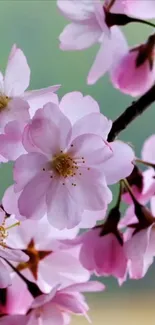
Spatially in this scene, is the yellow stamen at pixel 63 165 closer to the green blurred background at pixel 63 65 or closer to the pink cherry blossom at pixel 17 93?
the pink cherry blossom at pixel 17 93

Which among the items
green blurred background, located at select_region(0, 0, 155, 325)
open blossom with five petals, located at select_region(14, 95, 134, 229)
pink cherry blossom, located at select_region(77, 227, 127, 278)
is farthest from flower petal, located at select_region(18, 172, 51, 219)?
green blurred background, located at select_region(0, 0, 155, 325)

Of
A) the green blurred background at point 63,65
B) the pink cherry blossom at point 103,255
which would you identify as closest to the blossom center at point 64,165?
the pink cherry blossom at point 103,255

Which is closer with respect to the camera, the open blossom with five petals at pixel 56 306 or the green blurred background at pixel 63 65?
the open blossom with five petals at pixel 56 306

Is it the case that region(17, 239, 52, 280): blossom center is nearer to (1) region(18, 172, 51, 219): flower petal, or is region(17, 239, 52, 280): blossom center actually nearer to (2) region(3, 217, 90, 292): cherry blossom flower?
(2) region(3, 217, 90, 292): cherry blossom flower

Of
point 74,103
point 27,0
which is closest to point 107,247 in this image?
point 74,103

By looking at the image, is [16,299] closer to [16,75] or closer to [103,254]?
[103,254]

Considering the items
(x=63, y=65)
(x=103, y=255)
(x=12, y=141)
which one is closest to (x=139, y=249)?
(x=103, y=255)
